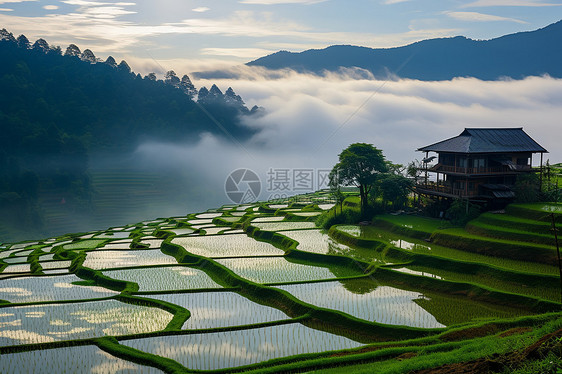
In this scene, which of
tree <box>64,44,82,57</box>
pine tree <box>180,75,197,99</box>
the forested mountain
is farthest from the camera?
pine tree <box>180,75,197,99</box>

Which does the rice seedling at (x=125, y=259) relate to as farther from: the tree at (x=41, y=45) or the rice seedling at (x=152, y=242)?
the tree at (x=41, y=45)

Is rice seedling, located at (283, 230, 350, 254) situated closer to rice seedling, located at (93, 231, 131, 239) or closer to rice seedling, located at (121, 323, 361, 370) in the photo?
rice seedling, located at (121, 323, 361, 370)

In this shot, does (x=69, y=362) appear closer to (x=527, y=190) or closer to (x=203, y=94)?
→ (x=527, y=190)

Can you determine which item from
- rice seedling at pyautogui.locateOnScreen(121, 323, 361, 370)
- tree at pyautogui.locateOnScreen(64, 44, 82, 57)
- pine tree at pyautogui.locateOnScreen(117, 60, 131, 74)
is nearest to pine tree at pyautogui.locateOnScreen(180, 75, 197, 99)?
pine tree at pyautogui.locateOnScreen(117, 60, 131, 74)

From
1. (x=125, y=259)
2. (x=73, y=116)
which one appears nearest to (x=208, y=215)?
(x=125, y=259)

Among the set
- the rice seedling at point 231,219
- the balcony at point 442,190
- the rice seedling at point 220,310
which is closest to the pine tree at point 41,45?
the rice seedling at point 231,219

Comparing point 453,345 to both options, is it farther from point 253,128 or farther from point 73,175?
point 253,128
